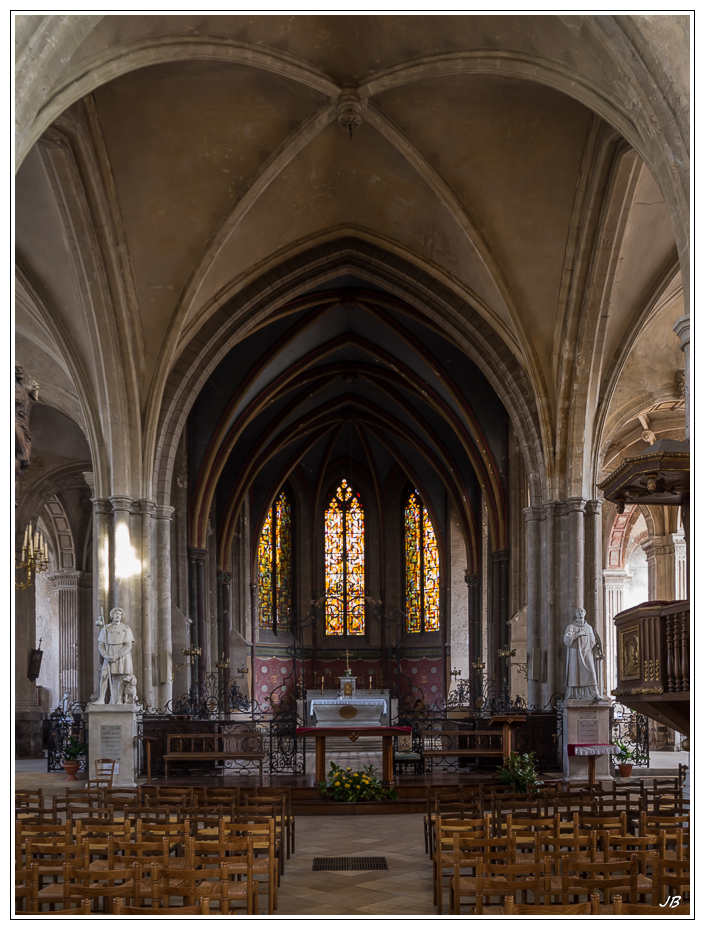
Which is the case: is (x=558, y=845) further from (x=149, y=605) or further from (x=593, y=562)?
(x=149, y=605)

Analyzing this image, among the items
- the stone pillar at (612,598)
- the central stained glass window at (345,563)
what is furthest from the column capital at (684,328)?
the central stained glass window at (345,563)

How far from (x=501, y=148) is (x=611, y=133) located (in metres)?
1.90

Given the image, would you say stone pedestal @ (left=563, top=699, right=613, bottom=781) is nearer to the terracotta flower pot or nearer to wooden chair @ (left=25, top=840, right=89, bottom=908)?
the terracotta flower pot

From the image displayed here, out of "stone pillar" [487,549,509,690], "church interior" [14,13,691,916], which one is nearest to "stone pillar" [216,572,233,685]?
"church interior" [14,13,691,916]

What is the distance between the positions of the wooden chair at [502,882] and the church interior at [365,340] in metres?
0.19

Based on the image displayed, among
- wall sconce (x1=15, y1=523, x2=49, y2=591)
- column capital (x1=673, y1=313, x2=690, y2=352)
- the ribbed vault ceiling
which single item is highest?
the ribbed vault ceiling

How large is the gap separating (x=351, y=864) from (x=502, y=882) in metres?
5.12

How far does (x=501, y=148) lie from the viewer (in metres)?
16.2

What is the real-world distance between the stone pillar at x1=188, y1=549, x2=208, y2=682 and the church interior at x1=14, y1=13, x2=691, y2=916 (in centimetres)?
13

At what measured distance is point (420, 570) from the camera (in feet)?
113

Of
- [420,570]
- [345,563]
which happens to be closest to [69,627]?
[345,563]

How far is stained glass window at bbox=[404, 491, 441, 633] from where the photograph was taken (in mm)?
33719

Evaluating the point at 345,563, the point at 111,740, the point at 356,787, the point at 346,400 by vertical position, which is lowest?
the point at 356,787
